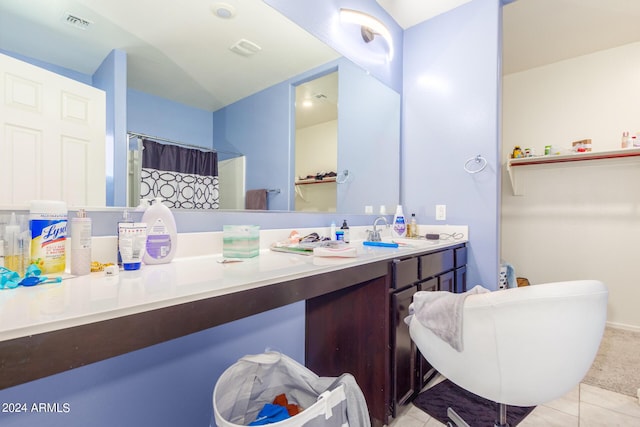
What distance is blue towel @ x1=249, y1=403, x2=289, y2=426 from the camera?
103 cm

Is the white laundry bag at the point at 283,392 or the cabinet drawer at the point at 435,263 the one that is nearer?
the white laundry bag at the point at 283,392

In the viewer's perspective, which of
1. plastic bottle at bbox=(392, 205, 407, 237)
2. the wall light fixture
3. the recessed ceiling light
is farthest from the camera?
plastic bottle at bbox=(392, 205, 407, 237)

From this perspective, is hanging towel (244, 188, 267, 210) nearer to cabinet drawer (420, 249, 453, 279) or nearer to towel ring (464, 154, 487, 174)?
cabinet drawer (420, 249, 453, 279)

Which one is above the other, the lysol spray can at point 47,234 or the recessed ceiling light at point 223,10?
the recessed ceiling light at point 223,10

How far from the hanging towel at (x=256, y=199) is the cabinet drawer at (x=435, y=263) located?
33.6 inches

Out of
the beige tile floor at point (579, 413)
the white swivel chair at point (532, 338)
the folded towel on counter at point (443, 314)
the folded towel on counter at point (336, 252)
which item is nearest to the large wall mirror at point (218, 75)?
the folded towel on counter at point (336, 252)

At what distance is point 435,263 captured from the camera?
1.65 m

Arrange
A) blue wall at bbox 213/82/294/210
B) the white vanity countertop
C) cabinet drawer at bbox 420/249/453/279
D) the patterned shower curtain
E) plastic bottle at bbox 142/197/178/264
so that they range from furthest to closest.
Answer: cabinet drawer at bbox 420/249/453/279 → blue wall at bbox 213/82/294/210 → the patterned shower curtain → plastic bottle at bbox 142/197/178/264 → the white vanity countertop

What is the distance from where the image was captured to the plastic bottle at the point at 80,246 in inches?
32.3

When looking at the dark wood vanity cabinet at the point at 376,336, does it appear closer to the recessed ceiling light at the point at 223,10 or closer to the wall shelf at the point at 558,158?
the recessed ceiling light at the point at 223,10

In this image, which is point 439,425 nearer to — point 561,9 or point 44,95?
point 44,95

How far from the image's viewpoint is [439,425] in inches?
55.4

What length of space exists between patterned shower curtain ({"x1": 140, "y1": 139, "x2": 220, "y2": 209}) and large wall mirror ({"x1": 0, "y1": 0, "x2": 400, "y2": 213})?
1.7 inches

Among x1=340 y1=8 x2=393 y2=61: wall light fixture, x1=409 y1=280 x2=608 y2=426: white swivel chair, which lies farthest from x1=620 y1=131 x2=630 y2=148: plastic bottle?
x1=409 y1=280 x2=608 y2=426: white swivel chair
